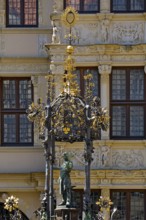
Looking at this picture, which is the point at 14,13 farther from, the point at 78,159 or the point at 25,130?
the point at 78,159

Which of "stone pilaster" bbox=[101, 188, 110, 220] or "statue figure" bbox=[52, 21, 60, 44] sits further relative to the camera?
"statue figure" bbox=[52, 21, 60, 44]

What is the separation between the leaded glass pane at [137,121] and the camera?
130 feet

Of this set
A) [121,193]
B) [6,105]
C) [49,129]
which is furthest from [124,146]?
[49,129]

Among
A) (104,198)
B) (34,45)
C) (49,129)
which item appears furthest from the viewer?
(34,45)

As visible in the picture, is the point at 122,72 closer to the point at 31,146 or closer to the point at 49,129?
the point at 31,146

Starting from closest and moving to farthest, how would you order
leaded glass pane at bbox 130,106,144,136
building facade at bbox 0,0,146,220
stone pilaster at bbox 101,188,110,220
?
stone pilaster at bbox 101,188,110,220
building facade at bbox 0,0,146,220
leaded glass pane at bbox 130,106,144,136

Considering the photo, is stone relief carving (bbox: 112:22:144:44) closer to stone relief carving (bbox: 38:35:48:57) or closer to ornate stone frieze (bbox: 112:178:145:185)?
stone relief carving (bbox: 38:35:48:57)

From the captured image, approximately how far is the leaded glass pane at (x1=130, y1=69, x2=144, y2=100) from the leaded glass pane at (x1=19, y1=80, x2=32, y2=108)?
3459 mm

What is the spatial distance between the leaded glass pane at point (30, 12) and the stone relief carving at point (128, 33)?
2.95 m

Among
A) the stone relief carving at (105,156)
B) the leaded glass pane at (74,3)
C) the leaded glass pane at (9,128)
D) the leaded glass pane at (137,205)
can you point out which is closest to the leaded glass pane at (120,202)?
the leaded glass pane at (137,205)

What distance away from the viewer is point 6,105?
134 feet

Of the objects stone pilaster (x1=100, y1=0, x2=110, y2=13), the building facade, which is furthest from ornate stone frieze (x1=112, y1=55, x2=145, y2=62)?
stone pilaster (x1=100, y1=0, x2=110, y2=13)

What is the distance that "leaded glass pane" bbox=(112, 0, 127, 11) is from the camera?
39844mm

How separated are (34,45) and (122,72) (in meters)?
3.14
